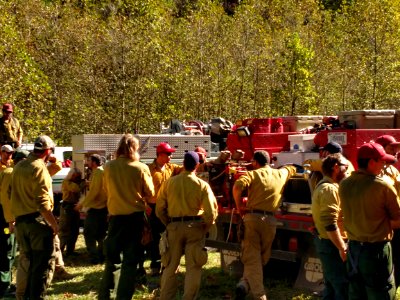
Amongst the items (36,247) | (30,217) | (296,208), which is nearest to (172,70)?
(296,208)

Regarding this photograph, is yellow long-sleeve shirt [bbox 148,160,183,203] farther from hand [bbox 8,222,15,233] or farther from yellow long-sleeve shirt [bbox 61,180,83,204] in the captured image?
yellow long-sleeve shirt [bbox 61,180,83,204]

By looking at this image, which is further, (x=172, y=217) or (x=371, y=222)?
(x=172, y=217)

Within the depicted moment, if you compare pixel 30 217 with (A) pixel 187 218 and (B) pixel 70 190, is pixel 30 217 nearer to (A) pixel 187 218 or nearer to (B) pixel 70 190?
(A) pixel 187 218

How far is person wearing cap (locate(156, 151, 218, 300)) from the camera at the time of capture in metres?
7.54

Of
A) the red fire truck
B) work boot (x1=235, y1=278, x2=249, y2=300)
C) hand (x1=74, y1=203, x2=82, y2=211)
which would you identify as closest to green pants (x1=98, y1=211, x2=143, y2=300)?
work boot (x1=235, y1=278, x2=249, y2=300)

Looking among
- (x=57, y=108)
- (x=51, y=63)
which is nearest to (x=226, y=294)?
(x=57, y=108)

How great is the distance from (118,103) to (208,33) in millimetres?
6746

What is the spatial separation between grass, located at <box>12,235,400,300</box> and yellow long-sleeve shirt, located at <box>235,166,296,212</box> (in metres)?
1.33

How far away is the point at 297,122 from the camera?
36.9ft

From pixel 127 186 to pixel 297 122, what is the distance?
4.45 meters

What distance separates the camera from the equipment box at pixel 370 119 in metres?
9.28

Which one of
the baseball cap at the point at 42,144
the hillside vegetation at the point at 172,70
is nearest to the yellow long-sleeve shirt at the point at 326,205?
the baseball cap at the point at 42,144

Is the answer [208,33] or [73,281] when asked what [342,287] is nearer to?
[73,281]

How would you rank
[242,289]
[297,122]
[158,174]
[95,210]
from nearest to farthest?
[242,289] → [158,174] → [95,210] → [297,122]
